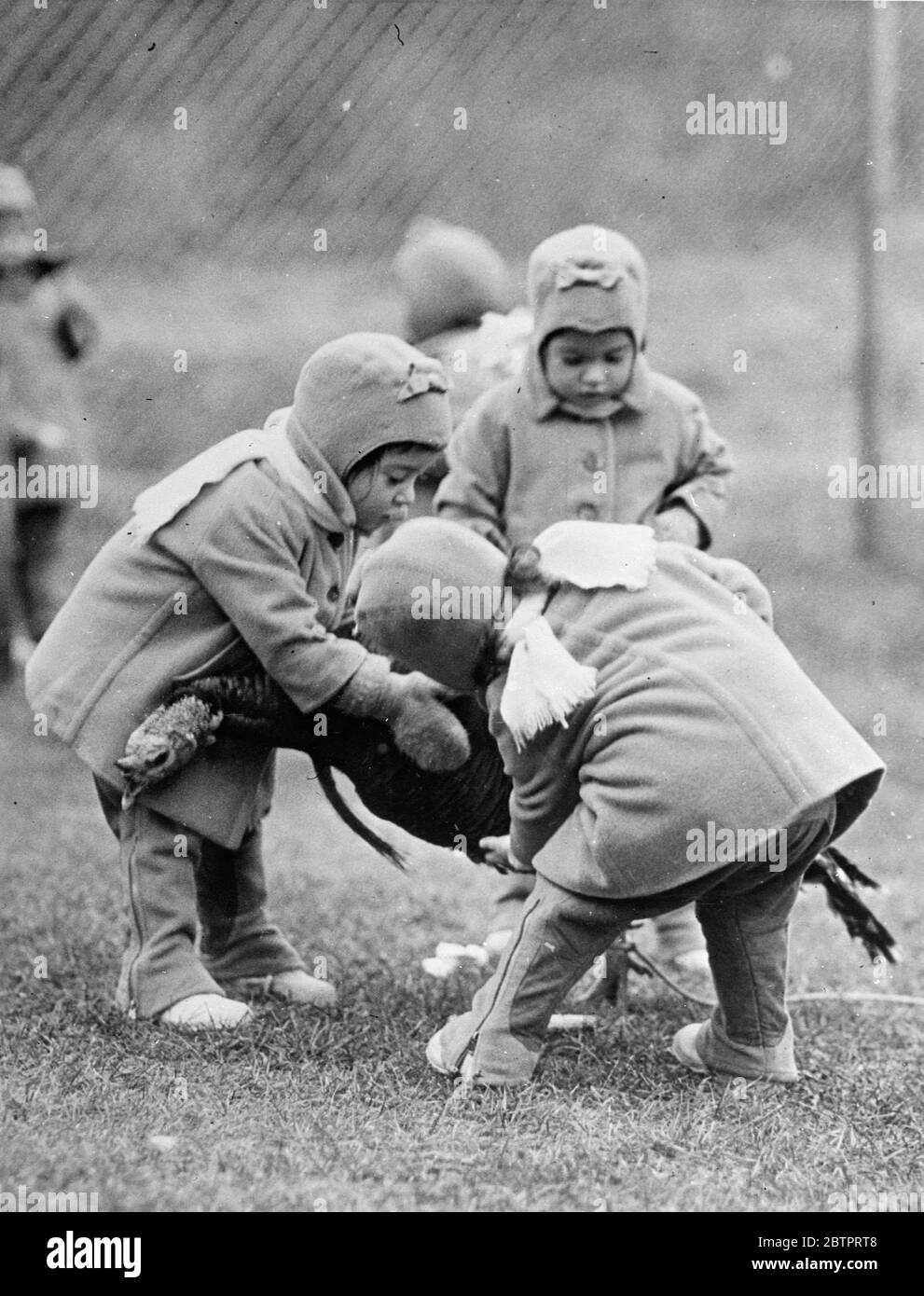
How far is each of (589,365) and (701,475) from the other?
1.52 feet

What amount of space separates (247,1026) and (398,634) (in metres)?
0.96

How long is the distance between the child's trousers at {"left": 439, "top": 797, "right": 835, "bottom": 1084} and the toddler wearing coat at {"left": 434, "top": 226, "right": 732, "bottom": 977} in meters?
1.04

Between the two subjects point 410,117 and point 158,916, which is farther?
point 410,117

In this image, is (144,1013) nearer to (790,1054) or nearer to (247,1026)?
(247,1026)

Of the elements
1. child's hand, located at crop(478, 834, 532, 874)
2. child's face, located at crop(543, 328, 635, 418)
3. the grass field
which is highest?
child's face, located at crop(543, 328, 635, 418)

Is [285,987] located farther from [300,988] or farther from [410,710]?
[410,710]

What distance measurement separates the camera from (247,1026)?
3.83 m

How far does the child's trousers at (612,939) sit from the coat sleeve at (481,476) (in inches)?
57.9

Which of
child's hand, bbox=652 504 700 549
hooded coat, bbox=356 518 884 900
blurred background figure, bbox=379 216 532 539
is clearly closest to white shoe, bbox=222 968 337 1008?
hooded coat, bbox=356 518 884 900

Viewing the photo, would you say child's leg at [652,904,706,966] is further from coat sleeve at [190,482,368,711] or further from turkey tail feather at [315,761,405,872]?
coat sleeve at [190,482,368,711]

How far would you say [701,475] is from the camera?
483cm

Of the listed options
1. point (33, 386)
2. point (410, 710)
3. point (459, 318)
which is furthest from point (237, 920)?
point (33, 386)

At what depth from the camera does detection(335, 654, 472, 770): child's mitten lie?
3.80 meters
